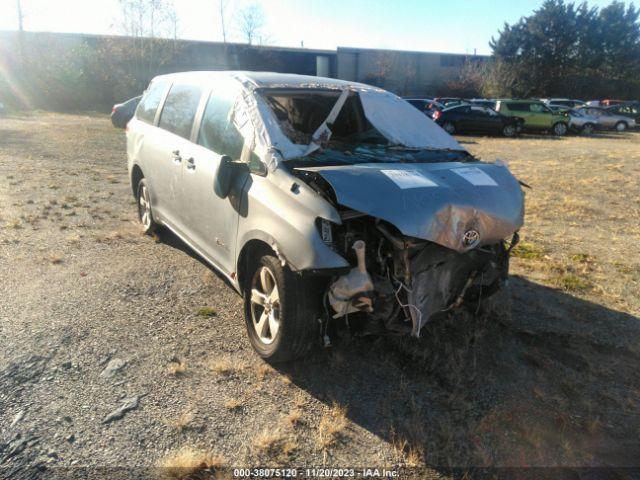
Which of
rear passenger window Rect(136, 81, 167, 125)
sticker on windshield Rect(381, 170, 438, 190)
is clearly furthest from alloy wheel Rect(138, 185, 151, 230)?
sticker on windshield Rect(381, 170, 438, 190)

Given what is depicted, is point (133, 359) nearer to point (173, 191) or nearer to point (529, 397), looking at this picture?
point (173, 191)

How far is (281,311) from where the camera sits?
3.22 meters

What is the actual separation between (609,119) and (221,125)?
29525 millimetres

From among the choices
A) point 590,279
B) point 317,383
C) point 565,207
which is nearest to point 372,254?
point 317,383

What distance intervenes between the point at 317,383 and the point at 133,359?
49.8 inches

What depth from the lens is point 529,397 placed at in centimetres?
326

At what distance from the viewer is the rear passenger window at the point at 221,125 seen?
3.91 m

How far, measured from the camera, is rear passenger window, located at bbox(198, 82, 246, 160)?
12.8 feet

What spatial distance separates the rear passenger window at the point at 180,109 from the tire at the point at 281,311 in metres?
1.82

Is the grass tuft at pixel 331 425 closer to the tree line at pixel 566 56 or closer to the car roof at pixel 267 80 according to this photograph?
the car roof at pixel 267 80

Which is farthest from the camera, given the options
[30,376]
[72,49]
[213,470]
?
[72,49]

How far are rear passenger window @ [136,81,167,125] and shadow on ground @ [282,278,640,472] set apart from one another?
3540mm

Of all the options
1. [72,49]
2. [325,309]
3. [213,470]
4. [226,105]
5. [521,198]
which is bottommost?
[213,470]

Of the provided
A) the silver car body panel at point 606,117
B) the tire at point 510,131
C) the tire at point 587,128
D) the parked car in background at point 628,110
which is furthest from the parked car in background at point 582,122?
the tire at point 510,131
